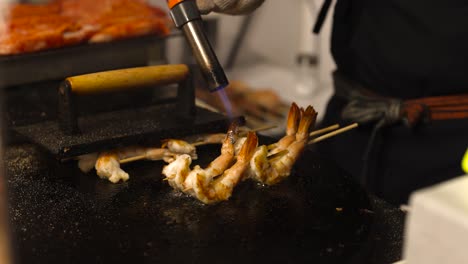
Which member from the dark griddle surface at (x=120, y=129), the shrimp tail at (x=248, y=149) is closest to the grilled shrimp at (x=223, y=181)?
the shrimp tail at (x=248, y=149)

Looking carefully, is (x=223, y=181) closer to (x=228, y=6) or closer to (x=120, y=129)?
(x=120, y=129)

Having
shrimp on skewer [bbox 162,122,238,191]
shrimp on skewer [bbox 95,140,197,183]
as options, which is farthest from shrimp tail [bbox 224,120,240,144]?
shrimp on skewer [bbox 95,140,197,183]

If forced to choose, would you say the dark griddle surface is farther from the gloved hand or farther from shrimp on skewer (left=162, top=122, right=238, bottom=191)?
the gloved hand

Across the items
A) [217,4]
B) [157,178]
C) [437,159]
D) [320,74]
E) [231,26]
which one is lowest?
[320,74]

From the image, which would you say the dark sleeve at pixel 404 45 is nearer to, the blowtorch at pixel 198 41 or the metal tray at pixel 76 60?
the metal tray at pixel 76 60

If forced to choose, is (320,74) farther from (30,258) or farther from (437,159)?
(30,258)

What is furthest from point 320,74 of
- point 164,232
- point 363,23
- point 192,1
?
point 164,232
